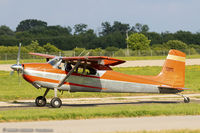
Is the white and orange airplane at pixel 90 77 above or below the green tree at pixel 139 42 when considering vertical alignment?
below

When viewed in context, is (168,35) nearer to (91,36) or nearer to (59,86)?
(91,36)

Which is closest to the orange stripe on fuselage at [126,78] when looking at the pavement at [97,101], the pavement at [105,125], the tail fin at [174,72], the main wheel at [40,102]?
the tail fin at [174,72]

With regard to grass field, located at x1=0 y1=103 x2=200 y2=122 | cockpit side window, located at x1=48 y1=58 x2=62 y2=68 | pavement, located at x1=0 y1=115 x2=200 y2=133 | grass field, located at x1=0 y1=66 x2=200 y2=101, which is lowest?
pavement, located at x1=0 y1=115 x2=200 y2=133

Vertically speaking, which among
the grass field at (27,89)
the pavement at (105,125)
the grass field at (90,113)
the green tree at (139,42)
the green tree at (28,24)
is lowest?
the pavement at (105,125)

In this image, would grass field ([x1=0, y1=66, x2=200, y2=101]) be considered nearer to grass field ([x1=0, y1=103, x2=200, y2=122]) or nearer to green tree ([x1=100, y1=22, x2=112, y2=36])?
grass field ([x1=0, y1=103, x2=200, y2=122])

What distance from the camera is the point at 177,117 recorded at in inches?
536

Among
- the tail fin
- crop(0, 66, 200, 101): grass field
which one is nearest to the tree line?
crop(0, 66, 200, 101): grass field

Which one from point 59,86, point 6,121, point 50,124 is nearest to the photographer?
point 50,124

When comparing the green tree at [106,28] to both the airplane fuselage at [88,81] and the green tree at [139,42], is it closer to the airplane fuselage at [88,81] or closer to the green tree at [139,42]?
the green tree at [139,42]

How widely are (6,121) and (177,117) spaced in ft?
18.4

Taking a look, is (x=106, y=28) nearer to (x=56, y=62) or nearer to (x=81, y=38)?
(x=81, y=38)

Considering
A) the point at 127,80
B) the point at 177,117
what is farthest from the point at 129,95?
the point at 177,117

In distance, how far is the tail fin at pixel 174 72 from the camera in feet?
63.3

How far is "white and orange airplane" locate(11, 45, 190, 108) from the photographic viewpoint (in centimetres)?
1714
